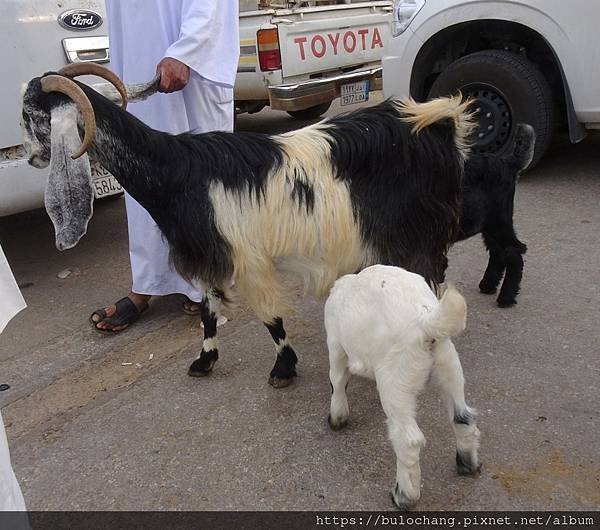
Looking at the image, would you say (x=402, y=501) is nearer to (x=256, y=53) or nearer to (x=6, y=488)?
(x=6, y=488)

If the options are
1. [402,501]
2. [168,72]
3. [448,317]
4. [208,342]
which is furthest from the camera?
[208,342]

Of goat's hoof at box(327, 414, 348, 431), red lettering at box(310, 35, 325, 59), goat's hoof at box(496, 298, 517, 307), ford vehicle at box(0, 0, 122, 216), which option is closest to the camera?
goat's hoof at box(327, 414, 348, 431)

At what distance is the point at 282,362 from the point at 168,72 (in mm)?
1450

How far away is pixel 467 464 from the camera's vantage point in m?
2.35

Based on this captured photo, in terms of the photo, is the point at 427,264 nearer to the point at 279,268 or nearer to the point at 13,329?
the point at 279,268

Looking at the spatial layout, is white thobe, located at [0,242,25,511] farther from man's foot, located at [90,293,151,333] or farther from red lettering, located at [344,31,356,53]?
red lettering, located at [344,31,356,53]

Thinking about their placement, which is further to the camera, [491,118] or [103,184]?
[491,118]

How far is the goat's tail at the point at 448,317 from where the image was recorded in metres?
1.93

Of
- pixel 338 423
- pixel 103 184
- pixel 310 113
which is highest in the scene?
pixel 103 184

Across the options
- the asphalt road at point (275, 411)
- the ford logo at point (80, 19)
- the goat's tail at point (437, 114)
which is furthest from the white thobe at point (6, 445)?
the ford logo at point (80, 19)

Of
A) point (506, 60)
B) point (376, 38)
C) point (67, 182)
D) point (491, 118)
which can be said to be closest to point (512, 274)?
point (491, 118)

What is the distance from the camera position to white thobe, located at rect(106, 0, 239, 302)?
3143mm

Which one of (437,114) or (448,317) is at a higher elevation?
(437,114)

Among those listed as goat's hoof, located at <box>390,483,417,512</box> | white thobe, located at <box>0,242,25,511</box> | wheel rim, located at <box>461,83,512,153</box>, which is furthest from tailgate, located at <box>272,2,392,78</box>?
white thobe, located at <box>0,242,25,511</box>
